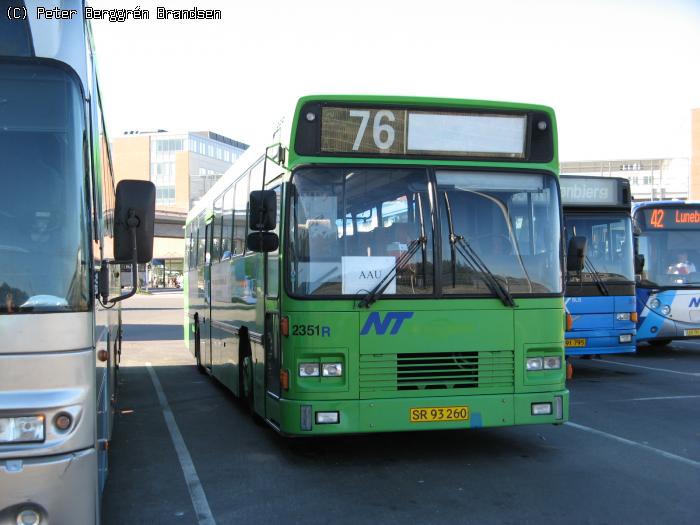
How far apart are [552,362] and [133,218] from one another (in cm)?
435

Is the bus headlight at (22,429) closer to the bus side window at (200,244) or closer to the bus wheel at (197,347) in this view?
the bus side window at (200,244)

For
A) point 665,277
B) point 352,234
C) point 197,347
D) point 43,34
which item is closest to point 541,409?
point 352,234

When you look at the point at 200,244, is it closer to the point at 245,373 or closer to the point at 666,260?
the point at 245,373

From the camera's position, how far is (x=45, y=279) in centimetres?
400

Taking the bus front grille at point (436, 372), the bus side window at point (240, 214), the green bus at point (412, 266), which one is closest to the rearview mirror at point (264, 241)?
the green bus at point (412, 266)

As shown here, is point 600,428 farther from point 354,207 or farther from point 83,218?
point 83,218

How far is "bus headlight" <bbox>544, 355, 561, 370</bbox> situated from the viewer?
732cm

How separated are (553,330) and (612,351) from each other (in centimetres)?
659

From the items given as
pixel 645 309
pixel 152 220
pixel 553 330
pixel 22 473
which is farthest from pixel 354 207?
pixel 645 309

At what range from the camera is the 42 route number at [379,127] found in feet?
23.6

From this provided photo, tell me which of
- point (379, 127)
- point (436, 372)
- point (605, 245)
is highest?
point (379, 127)

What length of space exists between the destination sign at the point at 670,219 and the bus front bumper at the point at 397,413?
10.5m

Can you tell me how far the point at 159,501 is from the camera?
20.4ft

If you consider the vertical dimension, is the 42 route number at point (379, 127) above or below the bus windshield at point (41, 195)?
above
